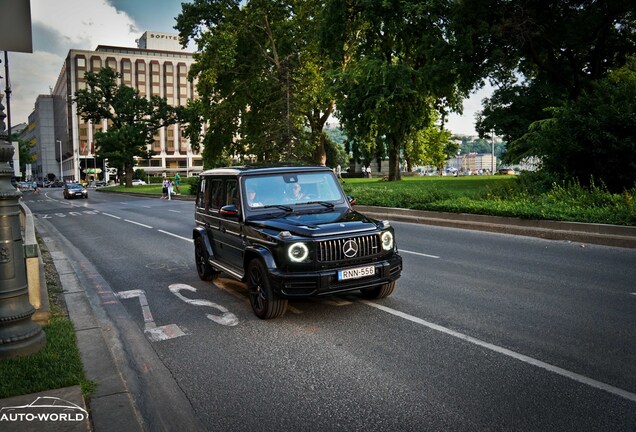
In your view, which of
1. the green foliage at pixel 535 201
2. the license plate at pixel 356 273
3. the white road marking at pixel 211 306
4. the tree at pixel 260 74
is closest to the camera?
the license plate at pixel 356 273

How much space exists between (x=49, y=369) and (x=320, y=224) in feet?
10.2

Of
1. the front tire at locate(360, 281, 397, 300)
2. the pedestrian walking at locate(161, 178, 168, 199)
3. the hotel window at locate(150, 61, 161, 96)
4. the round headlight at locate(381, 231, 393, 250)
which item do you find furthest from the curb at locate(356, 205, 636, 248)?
the hotel window at locate(150, 61, 161, 96)

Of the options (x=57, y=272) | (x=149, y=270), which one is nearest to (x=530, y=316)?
(x=149, y=270)

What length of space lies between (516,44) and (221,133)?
24699 mm

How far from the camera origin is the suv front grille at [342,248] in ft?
19.0

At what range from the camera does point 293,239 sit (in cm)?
575

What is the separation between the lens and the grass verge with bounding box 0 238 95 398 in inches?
157

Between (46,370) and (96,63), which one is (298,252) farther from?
(96,63)

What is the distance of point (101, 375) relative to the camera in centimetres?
433

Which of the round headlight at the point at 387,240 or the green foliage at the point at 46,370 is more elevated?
the round headlight at the point at 387,240

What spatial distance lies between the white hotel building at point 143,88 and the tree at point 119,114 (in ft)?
168

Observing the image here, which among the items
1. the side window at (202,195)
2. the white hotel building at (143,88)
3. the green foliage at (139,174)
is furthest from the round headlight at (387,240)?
the white hotel building at (143,88)

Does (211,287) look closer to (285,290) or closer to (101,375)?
(285,290)

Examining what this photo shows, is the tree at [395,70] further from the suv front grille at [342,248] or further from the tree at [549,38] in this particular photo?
the suv front grille at [342,248]
